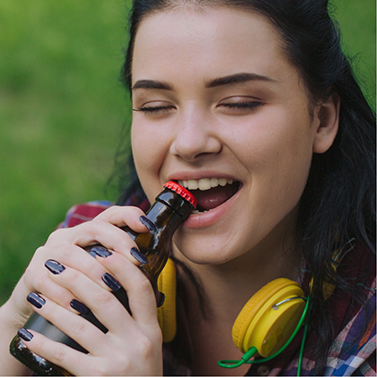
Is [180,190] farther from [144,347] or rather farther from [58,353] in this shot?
[58,353]

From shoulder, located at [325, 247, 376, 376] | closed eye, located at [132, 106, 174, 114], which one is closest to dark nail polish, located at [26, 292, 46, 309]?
closed eye, located at [132, 106, 174, 114]

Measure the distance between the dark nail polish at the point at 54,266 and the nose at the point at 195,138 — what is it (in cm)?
52

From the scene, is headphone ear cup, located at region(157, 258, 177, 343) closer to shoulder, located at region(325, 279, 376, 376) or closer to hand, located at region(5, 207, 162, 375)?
hand, located at region(5, 207, 162, 375)

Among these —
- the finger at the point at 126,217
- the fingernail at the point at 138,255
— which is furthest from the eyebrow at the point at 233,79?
the fingernail at the point at 138,255

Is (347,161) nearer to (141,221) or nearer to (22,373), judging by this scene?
(141,221)

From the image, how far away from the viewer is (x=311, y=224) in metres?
2.01

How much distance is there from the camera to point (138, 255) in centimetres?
150

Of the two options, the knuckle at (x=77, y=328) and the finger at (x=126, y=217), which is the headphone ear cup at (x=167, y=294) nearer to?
the finger at (x=126, y=217)

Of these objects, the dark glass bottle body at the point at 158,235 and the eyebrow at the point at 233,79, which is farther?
the eyebrow at the point at 233,79

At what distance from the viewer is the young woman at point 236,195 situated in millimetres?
1466

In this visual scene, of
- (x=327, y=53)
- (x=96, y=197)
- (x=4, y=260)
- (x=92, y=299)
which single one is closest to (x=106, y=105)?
(x=96, y=197)

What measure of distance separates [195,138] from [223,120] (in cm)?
13

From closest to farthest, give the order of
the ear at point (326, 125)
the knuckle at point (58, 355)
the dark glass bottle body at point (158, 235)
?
the knuckle at point (58, 355), the dark glass bottle body at point (158, 235), the ear at point (326, 125)

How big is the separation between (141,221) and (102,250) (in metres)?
0.15
